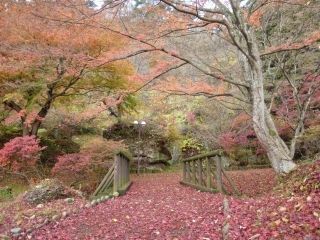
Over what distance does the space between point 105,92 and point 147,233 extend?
8458 mm

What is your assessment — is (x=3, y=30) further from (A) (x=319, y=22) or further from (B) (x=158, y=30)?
(A) (x=319, y=22)

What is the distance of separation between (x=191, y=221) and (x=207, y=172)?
3438mm

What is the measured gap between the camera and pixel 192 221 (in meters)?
5.11

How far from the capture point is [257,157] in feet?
60.1

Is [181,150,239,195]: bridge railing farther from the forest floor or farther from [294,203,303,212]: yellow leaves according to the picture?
[294,203,303,212]: yellow leaves

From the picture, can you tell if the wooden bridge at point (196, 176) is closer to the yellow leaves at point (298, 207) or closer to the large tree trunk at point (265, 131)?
the large tree trunk at point (265, 131)

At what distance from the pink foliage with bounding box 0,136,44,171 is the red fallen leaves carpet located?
455cm

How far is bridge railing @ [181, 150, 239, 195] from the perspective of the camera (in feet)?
25.9

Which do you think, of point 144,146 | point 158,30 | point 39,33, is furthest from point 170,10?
point 144,146

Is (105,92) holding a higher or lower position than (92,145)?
higher

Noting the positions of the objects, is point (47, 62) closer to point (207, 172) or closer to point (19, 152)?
point (19, 152)

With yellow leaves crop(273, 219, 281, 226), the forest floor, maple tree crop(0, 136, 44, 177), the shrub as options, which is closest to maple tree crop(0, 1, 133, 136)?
maple tree crop(0, 136, 44, 177)

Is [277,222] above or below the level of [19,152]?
below

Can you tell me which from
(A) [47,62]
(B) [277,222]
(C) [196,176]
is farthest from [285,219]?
(A) [47,62]
